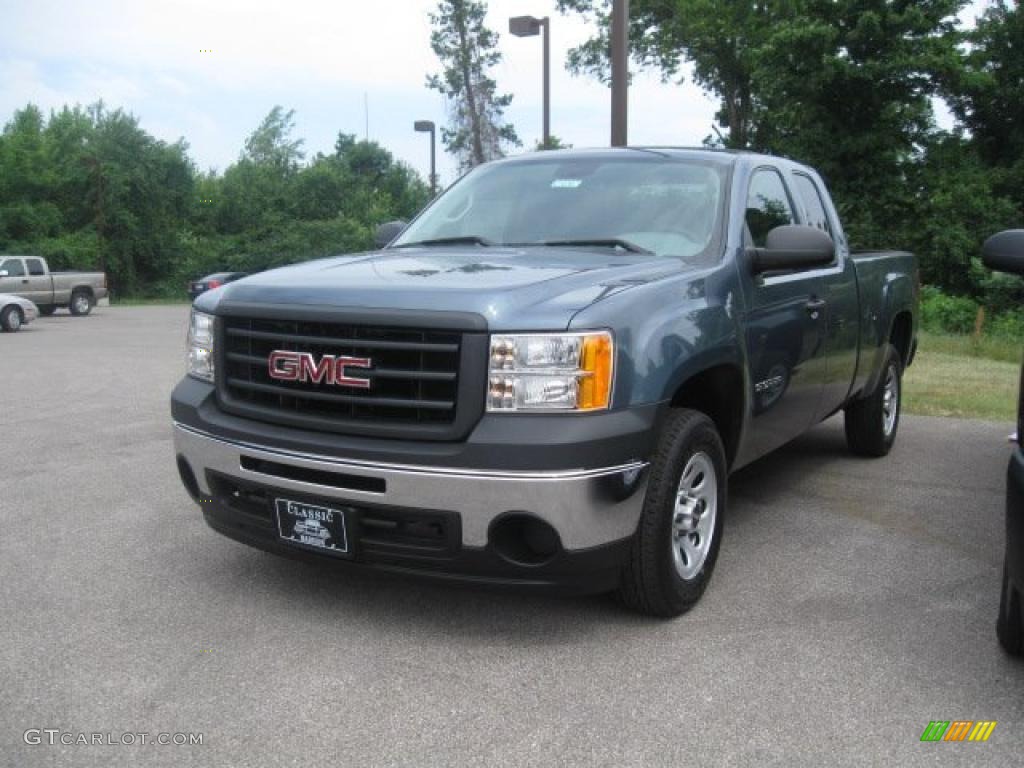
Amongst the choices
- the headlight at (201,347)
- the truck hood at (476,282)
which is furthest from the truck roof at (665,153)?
the headlight at (201,347)

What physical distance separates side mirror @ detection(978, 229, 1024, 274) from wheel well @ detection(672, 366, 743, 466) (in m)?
1.05

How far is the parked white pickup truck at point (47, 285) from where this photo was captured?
26.7 metres

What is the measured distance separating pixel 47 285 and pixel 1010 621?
94.6 feet

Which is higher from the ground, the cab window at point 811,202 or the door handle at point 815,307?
the cab window at point 811,202

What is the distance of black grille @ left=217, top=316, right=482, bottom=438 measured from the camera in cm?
326

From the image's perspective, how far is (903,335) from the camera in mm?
6945

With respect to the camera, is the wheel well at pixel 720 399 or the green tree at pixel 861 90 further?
the green tree at pixel 861 90

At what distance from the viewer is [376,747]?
2.77m

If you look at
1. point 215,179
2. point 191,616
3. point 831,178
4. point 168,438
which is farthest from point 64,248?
point 191,616

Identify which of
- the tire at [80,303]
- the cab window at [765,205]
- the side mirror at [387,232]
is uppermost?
the cab window at [765,205]

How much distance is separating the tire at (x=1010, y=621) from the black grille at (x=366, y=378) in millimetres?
1927

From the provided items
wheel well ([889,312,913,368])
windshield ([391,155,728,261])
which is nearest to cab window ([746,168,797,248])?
windshield ([391,155,728,261])

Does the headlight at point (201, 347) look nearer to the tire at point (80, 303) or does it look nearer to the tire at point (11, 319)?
the tire at point (11, 319)

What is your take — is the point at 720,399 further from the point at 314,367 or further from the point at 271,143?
the point at 271,143
